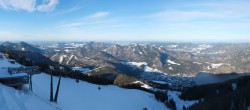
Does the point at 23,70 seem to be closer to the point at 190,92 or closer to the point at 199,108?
the point at 199,108

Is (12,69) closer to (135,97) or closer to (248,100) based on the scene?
(135,97)

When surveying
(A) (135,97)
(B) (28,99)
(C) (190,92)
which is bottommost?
(C) (190,92)

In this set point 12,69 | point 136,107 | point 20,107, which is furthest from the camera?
point 136,107

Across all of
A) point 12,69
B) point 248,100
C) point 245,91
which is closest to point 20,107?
point 12,69

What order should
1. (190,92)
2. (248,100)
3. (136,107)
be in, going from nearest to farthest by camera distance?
1. (136,107)
2. (248,100)
3. (190,92)

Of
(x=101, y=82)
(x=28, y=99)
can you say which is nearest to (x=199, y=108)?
(x=101, y=82)

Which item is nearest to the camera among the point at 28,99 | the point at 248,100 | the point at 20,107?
the point at 20,107

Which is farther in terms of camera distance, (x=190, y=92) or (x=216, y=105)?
(x=190, y=92)

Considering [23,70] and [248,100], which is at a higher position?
[23,70]

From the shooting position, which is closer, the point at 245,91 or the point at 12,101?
the point at 12,101
